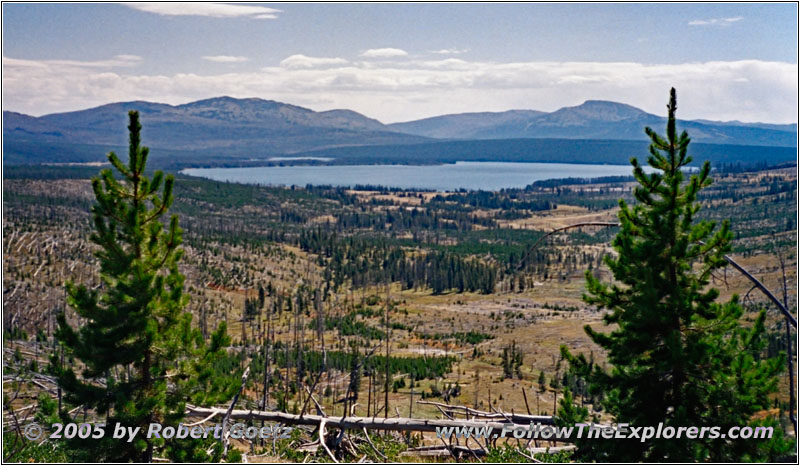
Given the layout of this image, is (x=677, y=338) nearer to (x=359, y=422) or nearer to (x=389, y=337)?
(x=359, y=422)

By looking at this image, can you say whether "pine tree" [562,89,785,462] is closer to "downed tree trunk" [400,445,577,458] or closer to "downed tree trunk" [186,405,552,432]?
"downed tree trunk" [400,445,577,458]

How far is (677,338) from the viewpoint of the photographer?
9977 mm

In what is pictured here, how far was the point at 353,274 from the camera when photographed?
82500 millimetres

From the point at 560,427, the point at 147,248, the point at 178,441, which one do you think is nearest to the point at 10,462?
the point at 178,441

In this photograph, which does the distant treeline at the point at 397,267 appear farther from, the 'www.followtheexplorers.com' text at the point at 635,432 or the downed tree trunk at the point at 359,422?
the 'www.followtheexplorers.com' text at the point at 635,432

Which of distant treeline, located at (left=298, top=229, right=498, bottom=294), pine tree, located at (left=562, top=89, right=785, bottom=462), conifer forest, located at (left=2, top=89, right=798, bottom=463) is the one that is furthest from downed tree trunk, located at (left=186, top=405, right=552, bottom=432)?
distant treeline, located at (left=298, top=229, right=498, bottom=294)

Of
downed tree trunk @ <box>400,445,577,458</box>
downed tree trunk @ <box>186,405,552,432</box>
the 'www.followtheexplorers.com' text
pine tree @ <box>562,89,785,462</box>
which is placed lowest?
downed tree trunk @ <box>400,445,577,458</box>

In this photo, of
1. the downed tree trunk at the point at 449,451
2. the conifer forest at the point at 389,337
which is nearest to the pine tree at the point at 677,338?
the conifer forest at the point at 389,337

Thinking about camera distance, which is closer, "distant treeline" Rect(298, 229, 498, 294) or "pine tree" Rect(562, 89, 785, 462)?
"pine tree" Rect(562, 89, 785, 462)

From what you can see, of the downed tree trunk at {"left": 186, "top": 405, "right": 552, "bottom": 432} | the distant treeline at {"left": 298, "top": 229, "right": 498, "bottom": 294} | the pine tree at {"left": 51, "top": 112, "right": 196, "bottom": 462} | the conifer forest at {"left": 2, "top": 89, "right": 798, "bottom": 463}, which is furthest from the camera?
the distant treeline at {"left": 298, "top": 229, "right": 498, "bottom": 294}

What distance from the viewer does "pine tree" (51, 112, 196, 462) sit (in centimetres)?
1049

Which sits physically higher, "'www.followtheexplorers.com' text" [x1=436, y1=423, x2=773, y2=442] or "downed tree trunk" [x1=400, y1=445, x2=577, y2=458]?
"'www.followtheexplorers.com' text" [x1=436, y1=423, x2=773, y2=442]

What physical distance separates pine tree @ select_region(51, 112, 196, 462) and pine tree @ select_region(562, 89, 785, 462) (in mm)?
6382

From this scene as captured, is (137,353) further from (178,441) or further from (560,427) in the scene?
(560,427)
